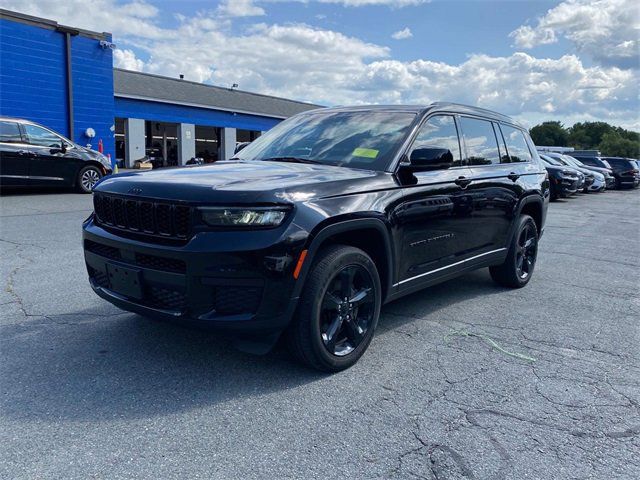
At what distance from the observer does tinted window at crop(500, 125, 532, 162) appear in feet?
19.1

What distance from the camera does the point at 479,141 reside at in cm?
521

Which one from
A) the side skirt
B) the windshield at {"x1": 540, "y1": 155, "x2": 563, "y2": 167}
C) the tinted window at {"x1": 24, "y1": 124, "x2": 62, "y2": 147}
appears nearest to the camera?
the side skirt

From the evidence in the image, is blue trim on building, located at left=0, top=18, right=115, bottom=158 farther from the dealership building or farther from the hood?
the hood

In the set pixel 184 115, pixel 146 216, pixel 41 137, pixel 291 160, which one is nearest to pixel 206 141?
pixel 184 115

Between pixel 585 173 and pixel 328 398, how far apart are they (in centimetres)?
2370

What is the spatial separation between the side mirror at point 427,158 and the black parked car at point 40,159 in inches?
408

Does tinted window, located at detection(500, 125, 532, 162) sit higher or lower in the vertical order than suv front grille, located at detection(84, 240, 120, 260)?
higher

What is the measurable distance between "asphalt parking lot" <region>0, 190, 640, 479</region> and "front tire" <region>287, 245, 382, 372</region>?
16cm

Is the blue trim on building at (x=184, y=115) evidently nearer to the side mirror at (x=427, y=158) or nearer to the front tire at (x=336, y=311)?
the side mirror at (x=427, y=158)

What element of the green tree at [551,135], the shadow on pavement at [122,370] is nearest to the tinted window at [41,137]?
the shadow on pavement at [122,370]

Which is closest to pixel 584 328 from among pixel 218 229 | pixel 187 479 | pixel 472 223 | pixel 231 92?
pixel 472 223

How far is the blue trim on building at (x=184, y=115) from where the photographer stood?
29812mm

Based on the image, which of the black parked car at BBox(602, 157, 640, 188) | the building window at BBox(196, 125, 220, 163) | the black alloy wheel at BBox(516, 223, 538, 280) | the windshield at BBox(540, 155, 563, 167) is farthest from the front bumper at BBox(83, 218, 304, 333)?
the building window at BBox(196, 125, 220, 163)

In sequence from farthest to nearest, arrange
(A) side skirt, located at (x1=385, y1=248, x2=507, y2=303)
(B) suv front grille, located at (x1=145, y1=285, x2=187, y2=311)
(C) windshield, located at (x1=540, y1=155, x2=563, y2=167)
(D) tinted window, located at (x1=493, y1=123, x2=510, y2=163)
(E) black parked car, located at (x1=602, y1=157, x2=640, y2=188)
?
(E) black parked car, located at (x1=602, y1=157, x2=640, y2=188), (C) windshield, located at (x1=540, y1=155, x2=563, y2=167), (D) tinted window, located at (x1=493, y1=123, x2=510, y2=163), (A) side skirt, located at (x1=385, y1=248, x2=507, y2=303), (B) suv front grille, located at (x1=145, y1=285, x2=187, y2=311)
